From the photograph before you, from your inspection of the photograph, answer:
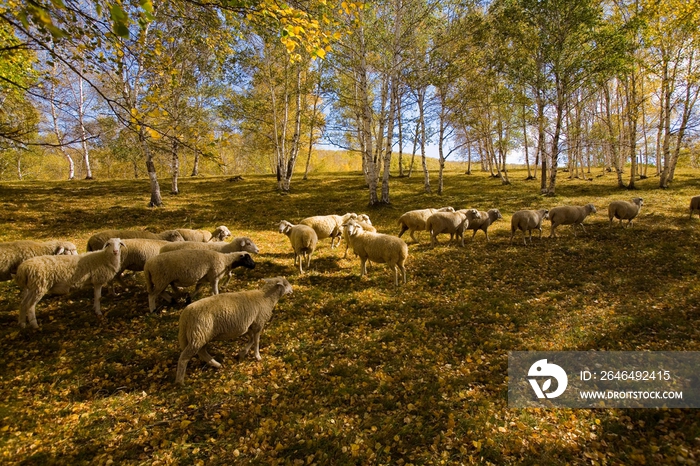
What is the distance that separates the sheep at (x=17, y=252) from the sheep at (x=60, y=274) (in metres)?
1.65

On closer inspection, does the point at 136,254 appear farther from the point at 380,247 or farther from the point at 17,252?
the point at 380,247

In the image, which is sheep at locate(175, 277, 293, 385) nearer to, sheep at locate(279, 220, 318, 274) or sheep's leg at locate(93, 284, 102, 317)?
sheep's leg at locate(93, 284, 102, 317)

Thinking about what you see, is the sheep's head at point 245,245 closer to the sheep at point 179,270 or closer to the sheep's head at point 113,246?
the sheep at point 179,270

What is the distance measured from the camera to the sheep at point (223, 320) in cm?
556

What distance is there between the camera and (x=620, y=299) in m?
9.12

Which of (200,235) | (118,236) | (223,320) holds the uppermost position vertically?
(118,236)

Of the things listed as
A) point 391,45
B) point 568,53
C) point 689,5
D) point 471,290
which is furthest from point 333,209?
point 568,53

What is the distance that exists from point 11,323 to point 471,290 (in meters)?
12.1

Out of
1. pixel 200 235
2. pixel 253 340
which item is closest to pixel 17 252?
pixel 200 235

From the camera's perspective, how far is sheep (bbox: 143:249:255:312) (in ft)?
24.9

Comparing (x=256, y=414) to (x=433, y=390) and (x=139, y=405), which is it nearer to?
(x=139, y=405)

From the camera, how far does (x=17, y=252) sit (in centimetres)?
799

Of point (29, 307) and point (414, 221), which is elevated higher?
point (414, 221)

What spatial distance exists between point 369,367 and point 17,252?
9.54 meters
